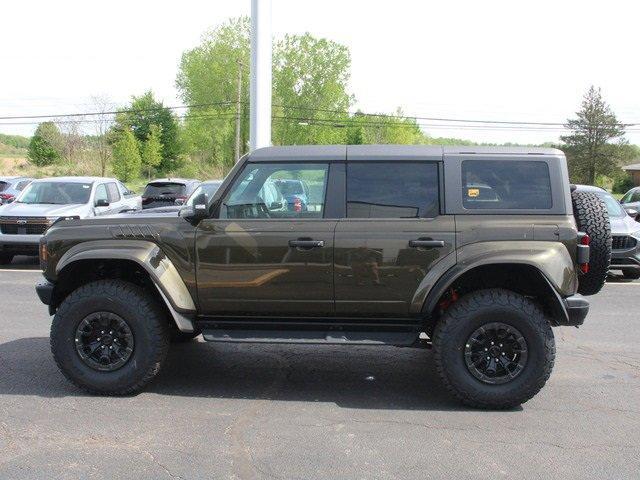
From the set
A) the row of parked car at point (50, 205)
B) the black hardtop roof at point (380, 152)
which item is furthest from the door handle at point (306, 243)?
the row of parked car at point (50, 205)


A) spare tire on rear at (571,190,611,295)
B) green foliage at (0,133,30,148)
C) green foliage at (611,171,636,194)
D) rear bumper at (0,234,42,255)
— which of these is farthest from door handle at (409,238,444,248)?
green foliage at (0,133,30,148)

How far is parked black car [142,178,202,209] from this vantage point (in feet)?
62.4

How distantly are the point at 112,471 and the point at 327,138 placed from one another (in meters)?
67.5

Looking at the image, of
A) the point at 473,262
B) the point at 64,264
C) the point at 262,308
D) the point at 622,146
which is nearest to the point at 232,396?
the point at 262,308

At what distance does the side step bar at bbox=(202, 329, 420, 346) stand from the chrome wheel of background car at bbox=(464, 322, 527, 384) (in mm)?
449

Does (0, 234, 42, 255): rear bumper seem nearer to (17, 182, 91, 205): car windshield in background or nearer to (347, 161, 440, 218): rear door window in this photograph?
(17, 182, 91, 205): car windshield in background

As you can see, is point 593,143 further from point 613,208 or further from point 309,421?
point 309,421

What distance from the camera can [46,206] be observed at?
1394cm

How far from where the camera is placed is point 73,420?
191 inches

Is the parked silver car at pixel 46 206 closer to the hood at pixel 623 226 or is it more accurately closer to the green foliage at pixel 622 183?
the hood at pixel 623 226

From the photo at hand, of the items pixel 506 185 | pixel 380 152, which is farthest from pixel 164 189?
pixel 506 185

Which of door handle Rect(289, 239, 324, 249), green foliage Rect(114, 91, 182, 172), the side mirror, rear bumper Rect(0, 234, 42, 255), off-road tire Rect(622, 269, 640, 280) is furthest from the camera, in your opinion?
green foliage Rect(114, 91, 182, 172)

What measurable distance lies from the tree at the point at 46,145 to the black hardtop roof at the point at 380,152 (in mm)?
63815

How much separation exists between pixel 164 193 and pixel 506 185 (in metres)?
15.1
